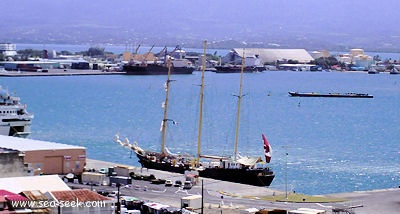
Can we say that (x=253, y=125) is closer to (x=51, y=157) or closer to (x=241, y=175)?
(x=241, y=175)

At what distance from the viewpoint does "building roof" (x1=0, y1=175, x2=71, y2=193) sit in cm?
1523

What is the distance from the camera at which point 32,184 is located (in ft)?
51.0

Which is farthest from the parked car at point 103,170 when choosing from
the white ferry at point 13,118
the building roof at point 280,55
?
the building roof at point 280,55

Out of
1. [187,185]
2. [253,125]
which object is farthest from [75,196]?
[253,125]

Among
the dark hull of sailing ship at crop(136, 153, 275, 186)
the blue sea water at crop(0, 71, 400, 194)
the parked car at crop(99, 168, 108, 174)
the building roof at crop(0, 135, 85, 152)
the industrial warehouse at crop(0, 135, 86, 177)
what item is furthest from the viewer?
the blue sea water at crop(0, 71, 400, 194)

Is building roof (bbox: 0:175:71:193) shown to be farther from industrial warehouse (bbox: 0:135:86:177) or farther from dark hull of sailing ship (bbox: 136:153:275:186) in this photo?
dark hull of sailing ship (bbox: 136:153:275:186)

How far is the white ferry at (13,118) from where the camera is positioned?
35.7 meters

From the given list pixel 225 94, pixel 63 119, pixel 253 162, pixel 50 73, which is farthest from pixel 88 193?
pixel 50 73

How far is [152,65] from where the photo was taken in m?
110

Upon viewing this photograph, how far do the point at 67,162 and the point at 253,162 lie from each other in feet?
21.0

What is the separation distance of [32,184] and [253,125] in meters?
34.6

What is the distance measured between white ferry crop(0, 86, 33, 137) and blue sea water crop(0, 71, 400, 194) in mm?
2247

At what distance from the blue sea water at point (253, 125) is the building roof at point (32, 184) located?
39.4ft

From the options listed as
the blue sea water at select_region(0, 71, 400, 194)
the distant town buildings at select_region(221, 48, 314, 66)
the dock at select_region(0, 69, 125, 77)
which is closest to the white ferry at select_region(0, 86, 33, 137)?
the blue sea water at select_region(0, 71, 400, 194)
